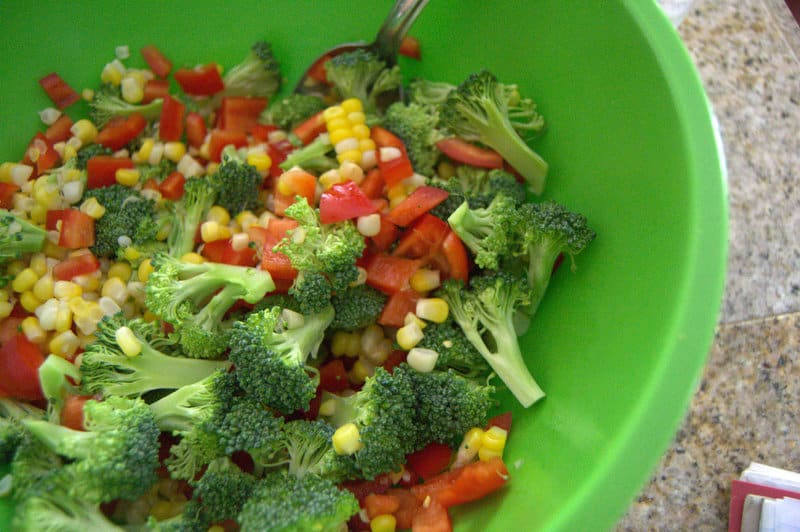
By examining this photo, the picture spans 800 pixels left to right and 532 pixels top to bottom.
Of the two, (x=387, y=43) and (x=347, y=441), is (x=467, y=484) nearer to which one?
(x=347, y=441)

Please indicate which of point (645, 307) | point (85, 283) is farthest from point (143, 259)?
point (645, 307)

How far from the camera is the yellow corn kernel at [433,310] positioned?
1701mm

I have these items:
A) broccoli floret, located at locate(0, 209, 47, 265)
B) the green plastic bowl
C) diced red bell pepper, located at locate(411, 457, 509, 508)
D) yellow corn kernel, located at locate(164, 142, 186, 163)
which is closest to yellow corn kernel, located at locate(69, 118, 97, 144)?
the green plastic bowl

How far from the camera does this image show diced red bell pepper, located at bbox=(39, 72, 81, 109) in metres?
2.00

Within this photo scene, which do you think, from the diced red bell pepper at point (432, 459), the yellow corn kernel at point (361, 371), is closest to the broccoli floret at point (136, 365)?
the yellow corn kernel at point (361, 371)

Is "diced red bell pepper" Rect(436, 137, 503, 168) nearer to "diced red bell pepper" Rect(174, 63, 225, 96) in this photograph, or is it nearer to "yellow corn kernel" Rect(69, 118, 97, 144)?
"diced red bell pepper" Rect(174, 63, 225, 96)

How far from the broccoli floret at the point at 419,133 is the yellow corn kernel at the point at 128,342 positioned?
0.93m

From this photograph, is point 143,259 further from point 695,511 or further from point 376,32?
point 695,511

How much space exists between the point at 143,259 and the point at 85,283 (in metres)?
0.17

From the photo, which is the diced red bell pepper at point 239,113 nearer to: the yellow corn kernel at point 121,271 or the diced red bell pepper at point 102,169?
the diced red bell pepper at point 102,169

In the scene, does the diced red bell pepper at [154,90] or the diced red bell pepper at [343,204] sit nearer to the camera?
the diced red bell pepper at [343,204]

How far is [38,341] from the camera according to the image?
171 cm

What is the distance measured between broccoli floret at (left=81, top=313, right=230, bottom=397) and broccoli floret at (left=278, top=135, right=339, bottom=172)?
630 mm

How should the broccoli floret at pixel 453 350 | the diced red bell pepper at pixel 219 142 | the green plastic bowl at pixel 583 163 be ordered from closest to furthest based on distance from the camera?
1. the green plastic bowl at pixel 583 163
2. the broccoli floret at pixel 453 350
3. the diced red bell pepper at pixel 219 142
